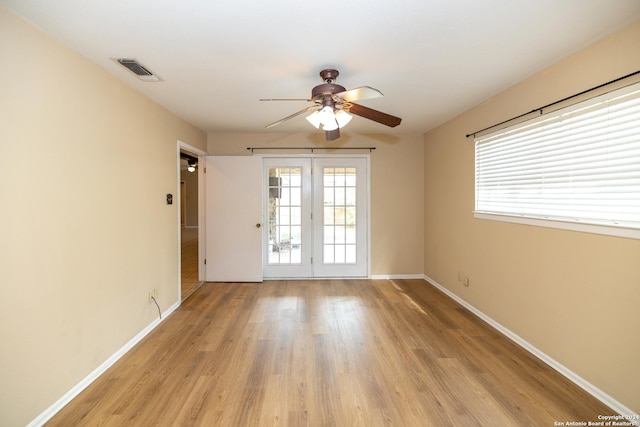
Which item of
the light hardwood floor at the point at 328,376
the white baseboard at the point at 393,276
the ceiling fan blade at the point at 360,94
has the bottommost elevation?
the light hardwood floor at the point at 328,376

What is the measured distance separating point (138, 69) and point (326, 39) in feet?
5.04

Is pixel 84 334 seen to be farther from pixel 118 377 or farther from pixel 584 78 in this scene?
pixel 584 78

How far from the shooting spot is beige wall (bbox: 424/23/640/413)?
69.6 inches

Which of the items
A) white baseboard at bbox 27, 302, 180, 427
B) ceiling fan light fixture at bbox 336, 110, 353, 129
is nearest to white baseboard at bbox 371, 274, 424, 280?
ceiling fan light fixture at bbox 336, 110, 353, 129

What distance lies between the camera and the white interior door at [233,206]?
4.45 m

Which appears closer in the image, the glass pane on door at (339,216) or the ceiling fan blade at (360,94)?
the ceiling fan blade at (360,94)

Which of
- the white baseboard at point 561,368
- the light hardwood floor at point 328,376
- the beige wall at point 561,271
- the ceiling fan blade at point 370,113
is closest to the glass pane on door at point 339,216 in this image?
the light hardwood floor at point 328,376

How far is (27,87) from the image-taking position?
1.66 m

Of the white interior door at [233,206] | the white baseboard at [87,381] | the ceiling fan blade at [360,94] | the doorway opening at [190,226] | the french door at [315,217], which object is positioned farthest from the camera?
the french door at [315,217]

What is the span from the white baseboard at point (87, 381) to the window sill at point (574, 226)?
3641mm

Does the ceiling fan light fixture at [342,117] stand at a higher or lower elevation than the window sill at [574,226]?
higher

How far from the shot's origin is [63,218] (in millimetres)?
1914

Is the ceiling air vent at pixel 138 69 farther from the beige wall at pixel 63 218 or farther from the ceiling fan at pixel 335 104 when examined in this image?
the ceiling fan at pixel 335 104

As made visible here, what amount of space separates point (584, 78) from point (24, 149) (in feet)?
11.7
